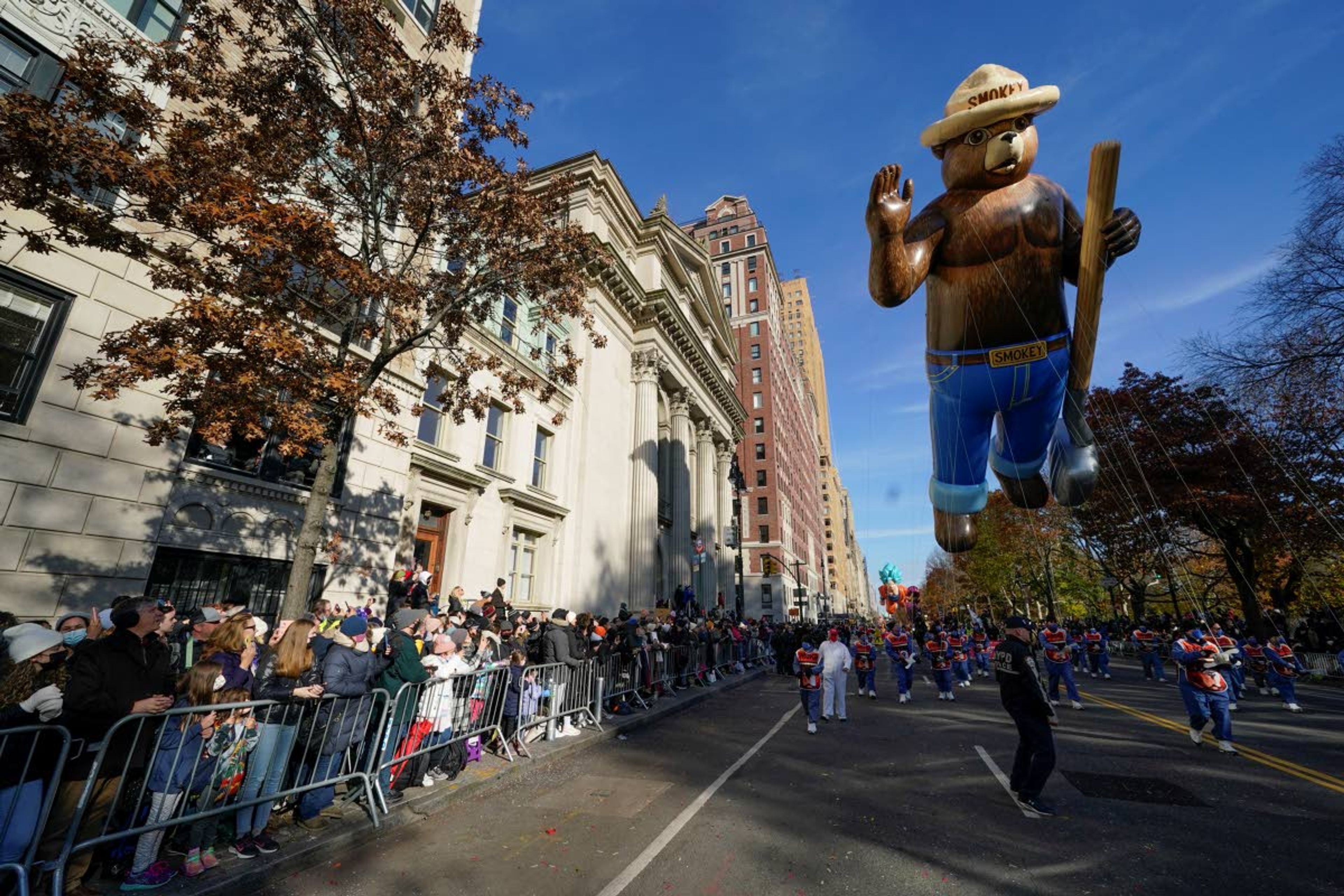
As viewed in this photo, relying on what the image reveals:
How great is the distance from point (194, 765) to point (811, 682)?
8.72 metres

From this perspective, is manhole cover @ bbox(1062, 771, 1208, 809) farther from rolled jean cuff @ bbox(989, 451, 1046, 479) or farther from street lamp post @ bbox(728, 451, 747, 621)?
street lamp post @ bbox(728, 451, 747, 621)

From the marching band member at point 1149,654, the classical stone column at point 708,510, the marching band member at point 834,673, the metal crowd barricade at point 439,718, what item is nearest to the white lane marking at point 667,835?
the metal crowd barricade at point 439,718

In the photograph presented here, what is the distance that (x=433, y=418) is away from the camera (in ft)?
48.3

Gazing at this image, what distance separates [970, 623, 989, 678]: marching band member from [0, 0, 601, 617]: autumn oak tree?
59.9 ft

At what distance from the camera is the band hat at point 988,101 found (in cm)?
481

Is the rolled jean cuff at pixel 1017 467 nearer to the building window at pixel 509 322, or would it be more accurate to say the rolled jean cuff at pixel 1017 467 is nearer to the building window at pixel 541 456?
the building window at pixel 509 322

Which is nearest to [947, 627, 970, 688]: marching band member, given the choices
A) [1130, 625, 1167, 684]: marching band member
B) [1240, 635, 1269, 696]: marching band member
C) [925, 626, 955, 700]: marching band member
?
[925, 626, 955, 700]: marching band member

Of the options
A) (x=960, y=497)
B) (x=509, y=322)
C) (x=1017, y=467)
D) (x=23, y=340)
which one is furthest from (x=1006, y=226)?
(x=509, y=322)

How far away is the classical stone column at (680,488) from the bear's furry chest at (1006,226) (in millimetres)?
23381

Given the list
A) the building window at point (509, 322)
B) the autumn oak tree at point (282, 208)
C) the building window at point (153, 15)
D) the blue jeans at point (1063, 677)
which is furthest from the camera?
the building window at point (509, 322)

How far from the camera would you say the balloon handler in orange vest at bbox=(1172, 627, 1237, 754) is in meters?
7.72

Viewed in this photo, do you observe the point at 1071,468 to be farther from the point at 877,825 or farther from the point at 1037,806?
the point at 877,825

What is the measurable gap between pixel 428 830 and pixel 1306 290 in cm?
1703

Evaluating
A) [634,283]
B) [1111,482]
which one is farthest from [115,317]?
[1111,482]
